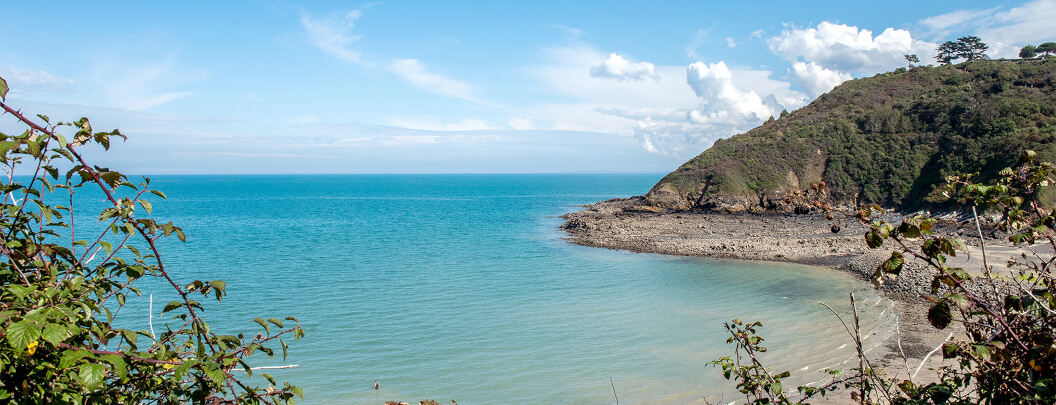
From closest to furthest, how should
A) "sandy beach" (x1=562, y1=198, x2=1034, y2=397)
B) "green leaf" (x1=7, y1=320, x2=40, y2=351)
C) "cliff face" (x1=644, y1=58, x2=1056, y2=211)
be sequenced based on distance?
"green leaf" (x1=7, y1=320, x2=40, y2=351) < "sandy beach" (x1=562, y1=198, x2=1034, y2=397) < "cliff face" (x1=644, y1=58, x2=1056, y2=211)

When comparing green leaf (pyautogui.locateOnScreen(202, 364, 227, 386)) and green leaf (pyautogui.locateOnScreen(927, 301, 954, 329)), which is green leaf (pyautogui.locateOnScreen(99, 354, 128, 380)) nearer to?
green leaf (pyautogui.locateOnScreen(202, 364, 227, 386))

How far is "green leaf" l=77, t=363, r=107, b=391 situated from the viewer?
2.29 metres

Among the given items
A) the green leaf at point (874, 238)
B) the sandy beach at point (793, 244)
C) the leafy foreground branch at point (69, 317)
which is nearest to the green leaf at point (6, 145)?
the leafy foreground branch at point (69, 317)

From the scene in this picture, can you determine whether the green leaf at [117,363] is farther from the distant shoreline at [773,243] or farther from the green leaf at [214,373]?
the distant shoreline at [773,243]

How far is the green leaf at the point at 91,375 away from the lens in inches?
90.1

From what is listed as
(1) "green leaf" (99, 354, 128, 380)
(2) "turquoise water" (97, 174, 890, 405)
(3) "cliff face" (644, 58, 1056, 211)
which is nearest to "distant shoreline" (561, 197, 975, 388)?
(2) "turquoise water" (97, 174, 890, 405)

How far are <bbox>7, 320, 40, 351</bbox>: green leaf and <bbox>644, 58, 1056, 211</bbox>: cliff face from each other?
185 ft

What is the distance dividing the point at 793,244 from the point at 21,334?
3928cm

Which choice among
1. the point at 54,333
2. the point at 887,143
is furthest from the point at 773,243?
the point at 54,333

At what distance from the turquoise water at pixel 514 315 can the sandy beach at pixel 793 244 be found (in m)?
1.19

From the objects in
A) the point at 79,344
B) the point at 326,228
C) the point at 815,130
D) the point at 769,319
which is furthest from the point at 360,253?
the point at 815,130

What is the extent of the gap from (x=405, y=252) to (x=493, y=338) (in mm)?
21166

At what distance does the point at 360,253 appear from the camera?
126ft

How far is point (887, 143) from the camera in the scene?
61438 millimetres
